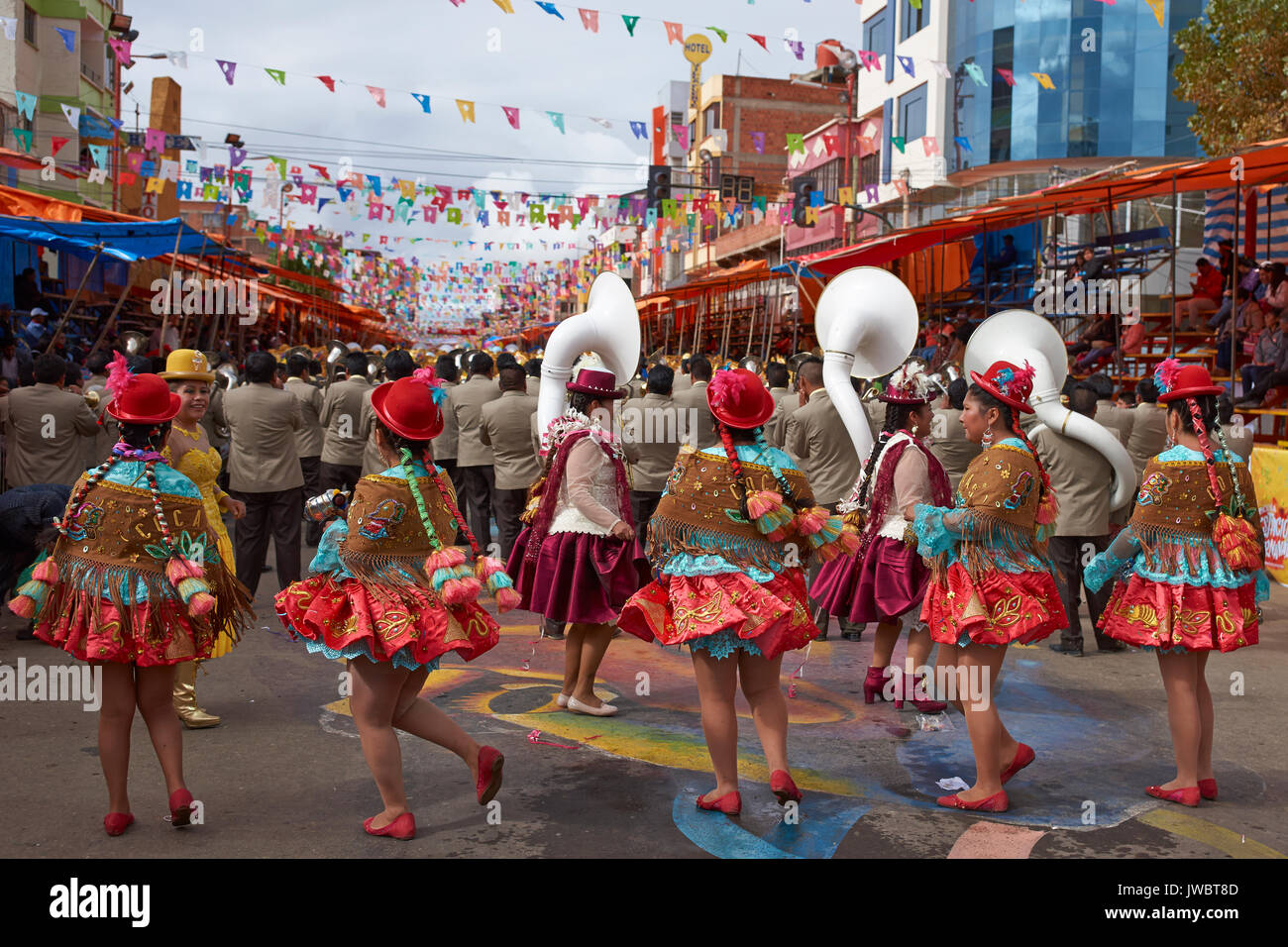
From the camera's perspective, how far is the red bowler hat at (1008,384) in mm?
4676

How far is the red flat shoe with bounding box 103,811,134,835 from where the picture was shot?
13.7ft

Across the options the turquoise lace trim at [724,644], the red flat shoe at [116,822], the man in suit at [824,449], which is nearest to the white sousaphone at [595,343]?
the man in suit at [824,449]

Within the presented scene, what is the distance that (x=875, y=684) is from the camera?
6.30 metres

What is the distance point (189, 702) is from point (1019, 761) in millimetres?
3968

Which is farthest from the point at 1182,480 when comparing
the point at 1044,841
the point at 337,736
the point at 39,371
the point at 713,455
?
the point at 39,371

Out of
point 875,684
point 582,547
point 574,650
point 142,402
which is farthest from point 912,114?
point 142,402

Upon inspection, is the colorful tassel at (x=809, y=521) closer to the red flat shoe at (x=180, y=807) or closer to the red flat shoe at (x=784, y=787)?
the red flat shoe at (x=784, y=787)

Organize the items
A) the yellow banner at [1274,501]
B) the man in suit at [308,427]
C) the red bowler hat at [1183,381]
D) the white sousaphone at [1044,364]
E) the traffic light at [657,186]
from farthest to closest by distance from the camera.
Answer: the traffic light at [657,186]
the man in suit at [308,427]
the yellow banner at [1274,501]
the white sousaphone at [1044,364]
the red bowler hat at [1183,381]

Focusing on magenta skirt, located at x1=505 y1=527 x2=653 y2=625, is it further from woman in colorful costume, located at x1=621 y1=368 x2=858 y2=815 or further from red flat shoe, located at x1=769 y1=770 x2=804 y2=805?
red flat shoe, located at x1=769 y1=770 x2=804 y2=805

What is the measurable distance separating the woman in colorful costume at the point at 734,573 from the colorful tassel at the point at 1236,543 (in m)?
1.53

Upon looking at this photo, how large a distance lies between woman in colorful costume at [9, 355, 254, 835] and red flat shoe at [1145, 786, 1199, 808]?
3.89m

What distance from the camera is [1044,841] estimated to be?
4.28 metres

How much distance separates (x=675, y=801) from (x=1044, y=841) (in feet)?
4.67

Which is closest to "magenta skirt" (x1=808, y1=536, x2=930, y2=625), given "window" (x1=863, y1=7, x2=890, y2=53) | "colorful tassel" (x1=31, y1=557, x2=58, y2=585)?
"colorful tassel" (x1=31, y1=557, x2=58, y2=585)
